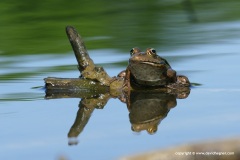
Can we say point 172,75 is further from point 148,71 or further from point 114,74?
point 114,74

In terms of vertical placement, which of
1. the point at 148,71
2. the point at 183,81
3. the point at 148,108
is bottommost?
the point at 148,108

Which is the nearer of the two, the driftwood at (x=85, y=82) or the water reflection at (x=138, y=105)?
the water reflection at (x=138, y=105)

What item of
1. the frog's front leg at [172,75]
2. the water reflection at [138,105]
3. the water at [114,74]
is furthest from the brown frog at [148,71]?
the water at [114,74]

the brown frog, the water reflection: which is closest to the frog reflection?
the water reflection

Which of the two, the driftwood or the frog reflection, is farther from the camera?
the driftwood

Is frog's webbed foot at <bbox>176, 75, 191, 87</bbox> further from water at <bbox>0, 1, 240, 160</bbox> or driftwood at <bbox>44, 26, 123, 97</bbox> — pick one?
driftwood at <bbox>44, 26, 123, 97</bbox>

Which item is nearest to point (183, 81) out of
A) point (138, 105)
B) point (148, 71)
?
point (148, 71)

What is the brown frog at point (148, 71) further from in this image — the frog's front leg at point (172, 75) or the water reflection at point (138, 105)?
the water reflection at point (138, 105)
